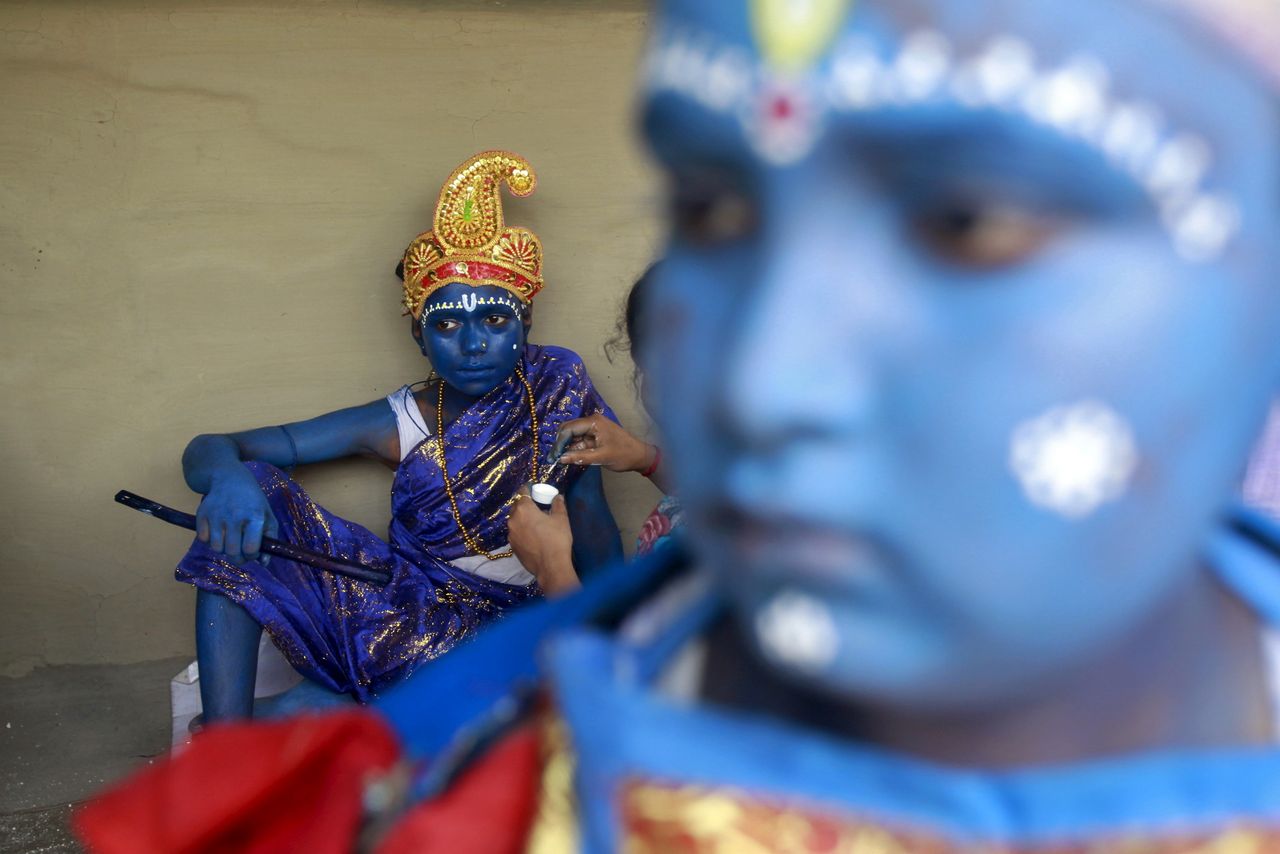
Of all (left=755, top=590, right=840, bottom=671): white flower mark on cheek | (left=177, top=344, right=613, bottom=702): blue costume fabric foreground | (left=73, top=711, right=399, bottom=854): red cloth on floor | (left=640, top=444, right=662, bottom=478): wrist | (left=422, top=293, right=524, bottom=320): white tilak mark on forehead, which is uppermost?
(left=755, top=590, right=840, bottom=671): white flower mark on cheek

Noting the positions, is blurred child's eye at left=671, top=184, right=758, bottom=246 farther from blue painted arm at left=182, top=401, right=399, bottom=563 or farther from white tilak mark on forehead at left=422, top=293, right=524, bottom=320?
white tilak mark on forehead at left=422, top=293, right=524, bottom=320

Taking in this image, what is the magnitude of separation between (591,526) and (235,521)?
82 centimetres

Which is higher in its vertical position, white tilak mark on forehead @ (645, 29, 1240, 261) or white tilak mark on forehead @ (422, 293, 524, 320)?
white tilak mark on forehead @ (645, 29, 1240, 261)

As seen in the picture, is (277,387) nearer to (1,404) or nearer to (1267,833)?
(1,404)

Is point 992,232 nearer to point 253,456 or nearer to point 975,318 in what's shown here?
point 975,318

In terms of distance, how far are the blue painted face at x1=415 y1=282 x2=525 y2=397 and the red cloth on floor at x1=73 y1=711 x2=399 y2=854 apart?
6.53ft

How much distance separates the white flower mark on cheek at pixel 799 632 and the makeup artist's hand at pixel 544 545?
1.63 meters

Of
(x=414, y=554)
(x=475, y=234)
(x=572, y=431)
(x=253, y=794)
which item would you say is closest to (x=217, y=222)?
(x=475, y=234)

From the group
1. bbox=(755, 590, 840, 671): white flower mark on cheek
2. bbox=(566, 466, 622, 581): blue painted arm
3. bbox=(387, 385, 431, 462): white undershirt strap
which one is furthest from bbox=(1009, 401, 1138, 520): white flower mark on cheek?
bbox=(387, 385, 431, 462): white undershirt strap

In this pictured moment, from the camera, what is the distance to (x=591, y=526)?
2.93 meters

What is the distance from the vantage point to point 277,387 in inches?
126

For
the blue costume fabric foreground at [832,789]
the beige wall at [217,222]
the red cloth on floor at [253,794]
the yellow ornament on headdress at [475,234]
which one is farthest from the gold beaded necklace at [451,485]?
the blue costume fabric foreground at [832,789]

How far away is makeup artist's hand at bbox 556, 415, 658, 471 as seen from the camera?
2.69m

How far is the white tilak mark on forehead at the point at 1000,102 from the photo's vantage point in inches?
20.7
